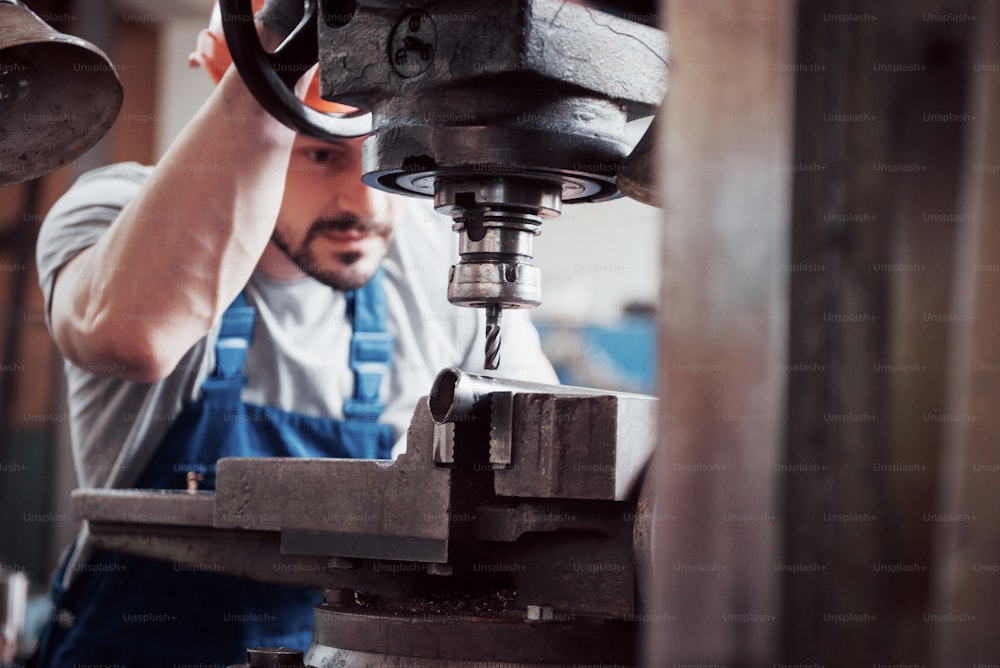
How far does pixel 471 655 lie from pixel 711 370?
688 mm

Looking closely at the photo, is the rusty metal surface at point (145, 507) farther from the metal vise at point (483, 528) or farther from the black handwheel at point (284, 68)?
the black handwheel at point (284, 68)

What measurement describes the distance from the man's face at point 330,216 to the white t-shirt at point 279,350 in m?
0.04

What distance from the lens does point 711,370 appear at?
57 centimetres

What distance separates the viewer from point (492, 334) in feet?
4.63

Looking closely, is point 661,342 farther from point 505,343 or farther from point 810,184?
point 505,343

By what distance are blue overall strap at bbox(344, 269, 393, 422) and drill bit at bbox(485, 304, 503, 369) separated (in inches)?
26.9

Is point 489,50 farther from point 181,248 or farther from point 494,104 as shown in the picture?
point 181,248

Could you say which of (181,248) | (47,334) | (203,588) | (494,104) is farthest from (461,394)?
(47,334)

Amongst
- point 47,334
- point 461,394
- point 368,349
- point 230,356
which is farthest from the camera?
point 47,334

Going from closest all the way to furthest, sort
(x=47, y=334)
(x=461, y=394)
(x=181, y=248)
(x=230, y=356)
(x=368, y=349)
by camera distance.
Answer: (x=461, y=394)
(x=181, y=248)
(x=230, y=356)
(x=368, y=349)
(x=47, y=334)

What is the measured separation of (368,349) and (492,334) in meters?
0.75

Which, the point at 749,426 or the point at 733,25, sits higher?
the point at 733,25

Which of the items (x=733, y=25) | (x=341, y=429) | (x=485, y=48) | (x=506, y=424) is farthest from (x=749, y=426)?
(x=341, y=429)

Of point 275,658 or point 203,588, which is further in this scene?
point 203,588
